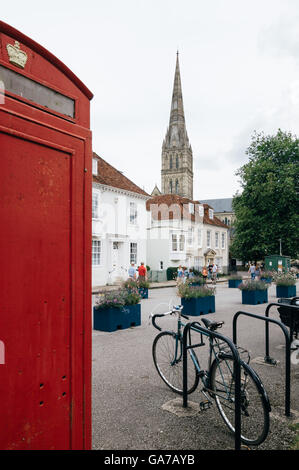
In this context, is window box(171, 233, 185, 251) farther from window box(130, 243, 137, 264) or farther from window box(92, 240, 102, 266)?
window box(92, 240, 102, 266)

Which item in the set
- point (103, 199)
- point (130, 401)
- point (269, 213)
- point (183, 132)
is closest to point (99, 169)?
point (103, 199)

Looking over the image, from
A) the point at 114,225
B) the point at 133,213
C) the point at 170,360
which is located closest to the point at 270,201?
the point at 133,213

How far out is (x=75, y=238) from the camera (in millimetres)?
2469

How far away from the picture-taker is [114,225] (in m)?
25.6

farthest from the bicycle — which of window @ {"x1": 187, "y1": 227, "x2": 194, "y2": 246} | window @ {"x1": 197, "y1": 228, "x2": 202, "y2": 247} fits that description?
window @ {"x1": 197, "y1": 228, "x2": 202, "y2": 247}

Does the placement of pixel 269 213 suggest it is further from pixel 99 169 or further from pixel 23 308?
pixel 23 308

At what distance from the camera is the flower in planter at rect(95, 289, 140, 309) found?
8491mm

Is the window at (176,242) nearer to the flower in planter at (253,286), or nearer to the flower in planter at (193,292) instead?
the flower in planter at (253,286)

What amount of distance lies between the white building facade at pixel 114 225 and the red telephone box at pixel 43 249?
66.3ft

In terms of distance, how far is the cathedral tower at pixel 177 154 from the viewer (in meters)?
85.6

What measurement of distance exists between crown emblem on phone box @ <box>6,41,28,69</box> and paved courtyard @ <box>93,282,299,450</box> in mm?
3342

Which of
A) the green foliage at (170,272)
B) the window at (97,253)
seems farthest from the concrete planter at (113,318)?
the green foliage at (170,272)

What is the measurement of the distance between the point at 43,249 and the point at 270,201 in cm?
3242

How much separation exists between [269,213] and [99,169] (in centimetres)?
1683
